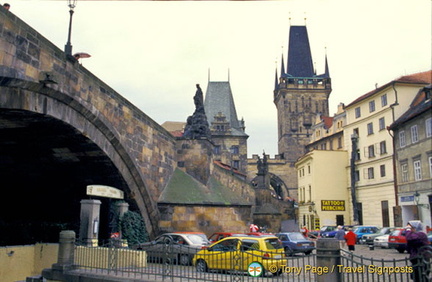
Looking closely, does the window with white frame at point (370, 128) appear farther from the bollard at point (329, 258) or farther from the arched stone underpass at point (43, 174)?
the bollard at point (329, 258)

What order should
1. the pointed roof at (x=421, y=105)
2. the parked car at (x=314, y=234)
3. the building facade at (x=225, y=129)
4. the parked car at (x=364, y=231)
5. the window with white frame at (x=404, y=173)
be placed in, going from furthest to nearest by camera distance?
the building facade at (x=225, y=129), the parked car at (x=314, y=234), the parked car at (x=364, y=231), the window with white frame at (x=404, y=173), the pointed roof at (x=421, y=105)

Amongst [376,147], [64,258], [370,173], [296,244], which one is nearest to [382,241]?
[296,244]

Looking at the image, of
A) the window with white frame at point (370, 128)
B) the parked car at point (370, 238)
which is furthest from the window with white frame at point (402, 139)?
the window with white frame at point (370, 128)

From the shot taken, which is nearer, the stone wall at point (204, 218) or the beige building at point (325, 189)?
the stone wall at point (204, 218)

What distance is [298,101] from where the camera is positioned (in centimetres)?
7975

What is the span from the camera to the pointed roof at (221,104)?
233 feet

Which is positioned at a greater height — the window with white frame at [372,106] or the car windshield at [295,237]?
the window with white frame at [372,106]

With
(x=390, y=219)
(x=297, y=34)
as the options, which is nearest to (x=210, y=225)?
(x=390, y=219)

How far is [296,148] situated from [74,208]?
60.8 metres

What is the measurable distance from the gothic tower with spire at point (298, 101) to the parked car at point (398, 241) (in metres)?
53.0

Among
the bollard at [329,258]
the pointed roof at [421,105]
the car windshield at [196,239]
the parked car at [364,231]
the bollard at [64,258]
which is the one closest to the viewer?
the bollard at [329,258]

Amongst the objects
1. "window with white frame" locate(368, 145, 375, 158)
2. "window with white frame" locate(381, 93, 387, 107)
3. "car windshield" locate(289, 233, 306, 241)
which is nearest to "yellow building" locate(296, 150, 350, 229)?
"window with white frame" locate(368, 145, 375, 158)

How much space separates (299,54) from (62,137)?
7857 cm

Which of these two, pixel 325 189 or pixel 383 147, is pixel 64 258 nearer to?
pixel 383 147
